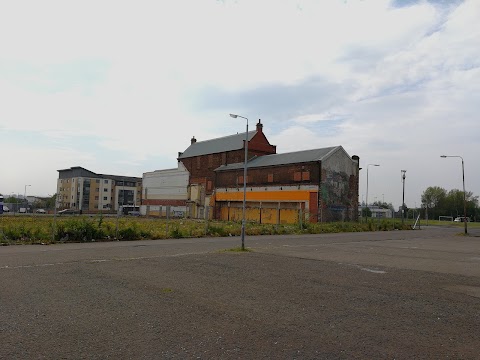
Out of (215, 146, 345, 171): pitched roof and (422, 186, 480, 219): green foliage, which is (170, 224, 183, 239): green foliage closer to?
(215, 146, 345, 171): pitched roof

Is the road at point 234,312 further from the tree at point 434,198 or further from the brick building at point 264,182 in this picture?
the tree at point 434,198

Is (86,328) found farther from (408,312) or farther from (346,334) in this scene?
(408,312)

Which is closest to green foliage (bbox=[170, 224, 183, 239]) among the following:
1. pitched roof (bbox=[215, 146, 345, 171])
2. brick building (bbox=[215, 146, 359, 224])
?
brick building (bbox=[215, 146, 359, 224])

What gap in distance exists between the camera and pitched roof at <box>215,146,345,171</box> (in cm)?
5316

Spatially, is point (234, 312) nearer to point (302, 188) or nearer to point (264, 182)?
point (302, 188)

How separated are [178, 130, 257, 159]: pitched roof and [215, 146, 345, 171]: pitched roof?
4.73m

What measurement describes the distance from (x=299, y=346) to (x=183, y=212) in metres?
71.7

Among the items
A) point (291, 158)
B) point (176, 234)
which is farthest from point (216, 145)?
point (176, 234)

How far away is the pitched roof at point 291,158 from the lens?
53156 millimetres

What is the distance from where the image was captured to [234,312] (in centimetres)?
714

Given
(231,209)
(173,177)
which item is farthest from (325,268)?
(173,177)

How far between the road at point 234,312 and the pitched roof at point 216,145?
58.3 metres

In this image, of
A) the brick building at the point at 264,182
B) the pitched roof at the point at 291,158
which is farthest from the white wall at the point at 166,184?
the pitched roof at the point at 291,158

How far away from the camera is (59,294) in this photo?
8.34m
